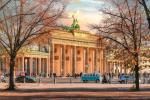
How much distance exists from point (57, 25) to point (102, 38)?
4.98 meters

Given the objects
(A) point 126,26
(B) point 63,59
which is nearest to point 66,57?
(B) point 63,59

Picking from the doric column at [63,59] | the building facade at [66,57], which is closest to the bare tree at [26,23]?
the building facade at [66,57]

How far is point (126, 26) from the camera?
4984 centimetres

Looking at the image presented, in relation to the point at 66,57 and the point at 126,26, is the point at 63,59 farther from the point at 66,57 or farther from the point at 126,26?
the point at 126,26

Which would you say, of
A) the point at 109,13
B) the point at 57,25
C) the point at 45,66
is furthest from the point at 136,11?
the point at 45,66

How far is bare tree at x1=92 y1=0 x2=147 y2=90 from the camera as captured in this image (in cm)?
4959

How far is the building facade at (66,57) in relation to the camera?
480 feet

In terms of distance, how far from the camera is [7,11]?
47.5 m

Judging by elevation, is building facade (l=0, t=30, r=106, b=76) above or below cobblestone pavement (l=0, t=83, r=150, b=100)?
above

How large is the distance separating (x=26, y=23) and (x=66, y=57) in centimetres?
12016

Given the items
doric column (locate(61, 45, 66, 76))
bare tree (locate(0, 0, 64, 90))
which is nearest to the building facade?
doric column (locate(61, 45, 66, 76))

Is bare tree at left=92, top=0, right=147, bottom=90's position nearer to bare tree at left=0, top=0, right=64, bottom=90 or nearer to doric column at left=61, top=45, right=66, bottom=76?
bare tree at left=0, top=0, right=64, bottom=90

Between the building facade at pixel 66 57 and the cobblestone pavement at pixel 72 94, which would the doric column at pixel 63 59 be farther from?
the cobblestone pavement at pixel 72 94

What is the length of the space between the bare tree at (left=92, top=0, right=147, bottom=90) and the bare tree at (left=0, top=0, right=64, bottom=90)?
495 cm
